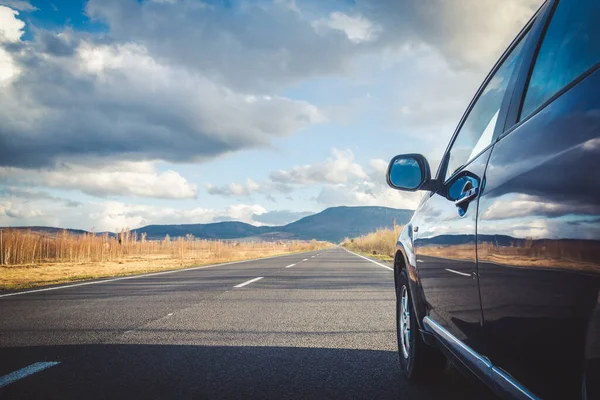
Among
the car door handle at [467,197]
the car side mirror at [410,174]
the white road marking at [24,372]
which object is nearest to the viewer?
the car door handle at [467,197]

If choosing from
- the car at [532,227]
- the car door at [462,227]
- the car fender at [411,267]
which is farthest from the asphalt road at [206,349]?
the car at [532,227]

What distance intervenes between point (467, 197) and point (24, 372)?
326 centimetres

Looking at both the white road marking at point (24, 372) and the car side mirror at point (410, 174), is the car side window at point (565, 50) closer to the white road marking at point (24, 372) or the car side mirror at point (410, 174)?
the car side mirror at point (410, 174)

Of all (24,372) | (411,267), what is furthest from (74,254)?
(411,267)

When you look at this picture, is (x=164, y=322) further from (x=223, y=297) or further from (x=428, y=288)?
(x=428, y=288)

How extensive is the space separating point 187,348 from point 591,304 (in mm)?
3579

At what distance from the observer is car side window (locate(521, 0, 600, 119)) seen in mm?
1250

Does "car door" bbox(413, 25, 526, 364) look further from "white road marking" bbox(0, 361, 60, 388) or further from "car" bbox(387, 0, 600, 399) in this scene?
"white road marking" bbox(0, 361, 60, 388)

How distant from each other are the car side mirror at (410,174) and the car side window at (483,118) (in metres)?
0.22

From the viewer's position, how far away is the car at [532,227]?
3.38 feet

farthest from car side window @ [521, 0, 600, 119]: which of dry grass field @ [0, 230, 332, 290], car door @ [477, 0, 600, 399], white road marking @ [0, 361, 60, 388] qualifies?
dry grass field @ [0, 230, 332, 290]

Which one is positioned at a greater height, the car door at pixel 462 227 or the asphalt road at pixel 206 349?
the car door at pixel 462 227

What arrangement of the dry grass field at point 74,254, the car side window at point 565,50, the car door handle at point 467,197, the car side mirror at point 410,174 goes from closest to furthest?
the car side window at point 565,50 < the car door handle at point 467,197 < the car side mirror at point 410,174 < the dry grass field at point 74,254

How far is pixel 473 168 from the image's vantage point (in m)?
1.98
